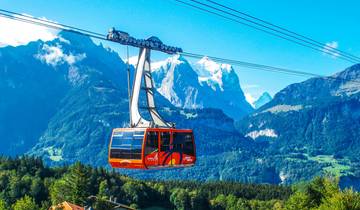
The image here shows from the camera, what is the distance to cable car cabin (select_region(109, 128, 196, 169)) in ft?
185

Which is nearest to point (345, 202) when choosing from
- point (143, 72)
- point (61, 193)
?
point (143, 72)

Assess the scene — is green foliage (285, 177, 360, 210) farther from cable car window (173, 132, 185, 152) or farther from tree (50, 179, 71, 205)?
tree (50, 179, 71, 205)

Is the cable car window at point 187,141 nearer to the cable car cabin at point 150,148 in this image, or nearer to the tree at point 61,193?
the cable car cabin at point 150,148

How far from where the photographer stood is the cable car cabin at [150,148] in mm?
56531

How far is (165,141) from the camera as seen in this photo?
58.3 m

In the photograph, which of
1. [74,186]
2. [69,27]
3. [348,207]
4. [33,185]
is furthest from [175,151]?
[33,185]

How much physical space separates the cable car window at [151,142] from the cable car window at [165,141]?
30.2 inches

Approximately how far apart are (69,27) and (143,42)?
1235 centimetres

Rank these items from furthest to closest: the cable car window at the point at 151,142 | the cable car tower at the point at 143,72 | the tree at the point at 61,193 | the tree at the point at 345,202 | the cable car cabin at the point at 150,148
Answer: the tree at the point at 61,193 < the tree at the point at 345,202 < the cable car cabin at the point at 150,148 < the cable car window at the point at 151,142 < the cable car tower at the point at 143,72

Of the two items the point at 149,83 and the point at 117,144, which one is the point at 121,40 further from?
the point at 117,144

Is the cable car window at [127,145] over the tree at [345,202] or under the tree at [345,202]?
over

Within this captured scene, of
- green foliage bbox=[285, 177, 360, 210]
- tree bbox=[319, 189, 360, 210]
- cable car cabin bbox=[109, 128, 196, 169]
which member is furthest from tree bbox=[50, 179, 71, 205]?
cable car cabin bbox=[109, 128, 196, 169]

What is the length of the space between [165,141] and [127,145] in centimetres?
420

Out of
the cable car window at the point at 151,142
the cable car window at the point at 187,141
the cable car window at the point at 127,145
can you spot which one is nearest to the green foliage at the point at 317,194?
the cable car window at the point at 187,141
